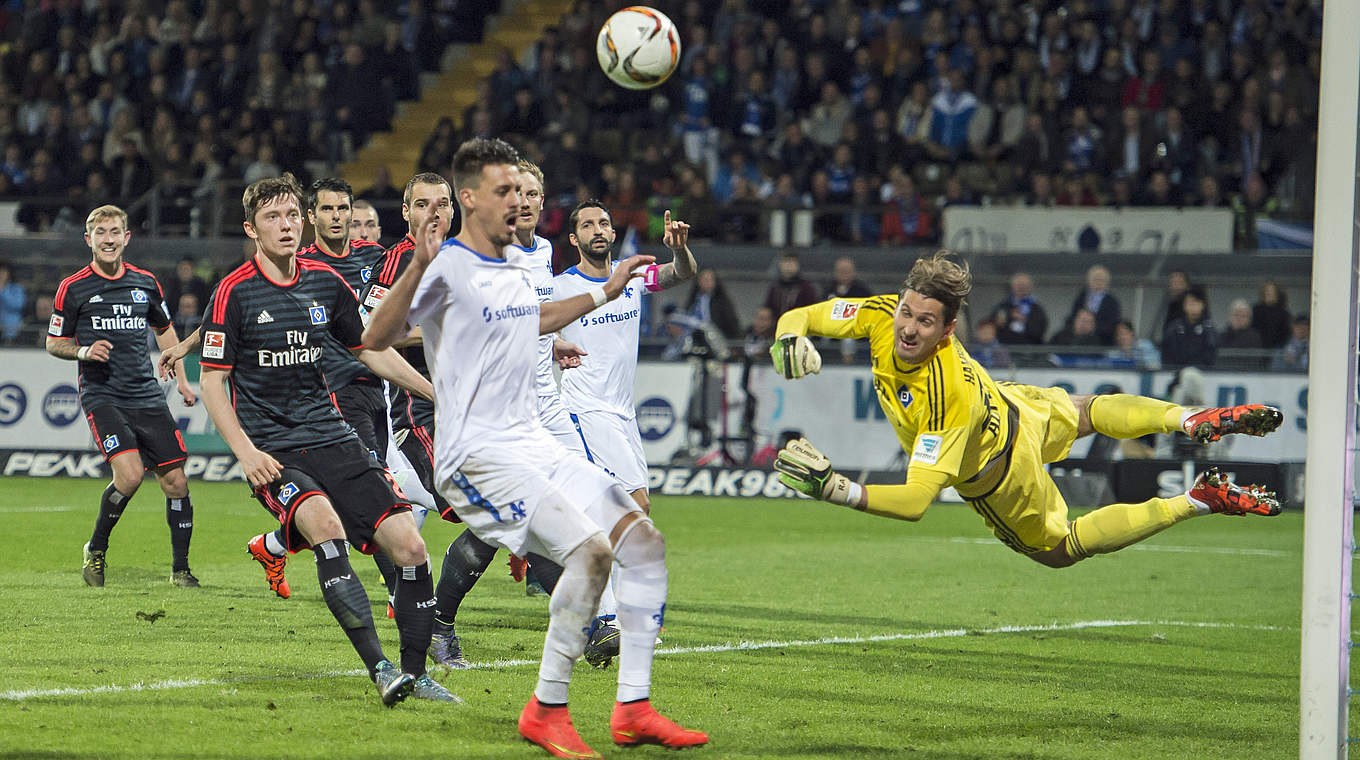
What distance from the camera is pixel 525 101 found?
893 inches

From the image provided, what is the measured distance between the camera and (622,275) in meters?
5.57

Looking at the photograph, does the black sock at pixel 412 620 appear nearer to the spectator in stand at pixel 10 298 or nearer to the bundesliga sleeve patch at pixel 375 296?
the bundesliga sleeve patch at pixel 375 296

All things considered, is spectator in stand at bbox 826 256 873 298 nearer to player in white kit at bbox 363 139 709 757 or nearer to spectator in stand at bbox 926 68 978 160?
spectator in stand at bbox 926 68 978 160

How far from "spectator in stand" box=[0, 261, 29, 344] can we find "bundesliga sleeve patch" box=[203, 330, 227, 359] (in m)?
14.2

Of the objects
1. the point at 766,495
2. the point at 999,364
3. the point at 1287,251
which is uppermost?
the point at 1287,251

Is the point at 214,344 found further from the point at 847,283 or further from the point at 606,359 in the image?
the point at 847,283

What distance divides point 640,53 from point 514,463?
251 inches

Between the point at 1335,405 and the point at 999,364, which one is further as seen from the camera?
the point at 999,364

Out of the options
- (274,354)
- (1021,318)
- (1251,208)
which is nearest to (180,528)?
(274,354)

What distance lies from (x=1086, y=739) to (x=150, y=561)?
24.5 feet

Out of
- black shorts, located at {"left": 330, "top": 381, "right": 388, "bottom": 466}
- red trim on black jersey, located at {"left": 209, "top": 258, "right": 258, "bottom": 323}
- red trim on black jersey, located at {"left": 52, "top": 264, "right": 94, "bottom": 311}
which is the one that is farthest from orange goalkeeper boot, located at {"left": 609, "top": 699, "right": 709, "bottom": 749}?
red trim on black jersey, located at {"left": 52, "top": 264, "right": 94, "bottom": 311}

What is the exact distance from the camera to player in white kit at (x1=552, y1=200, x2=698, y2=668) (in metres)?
8.66

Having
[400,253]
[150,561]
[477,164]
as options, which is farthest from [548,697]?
[150,561]

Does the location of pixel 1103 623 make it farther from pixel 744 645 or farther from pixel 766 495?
pixel 766 495
